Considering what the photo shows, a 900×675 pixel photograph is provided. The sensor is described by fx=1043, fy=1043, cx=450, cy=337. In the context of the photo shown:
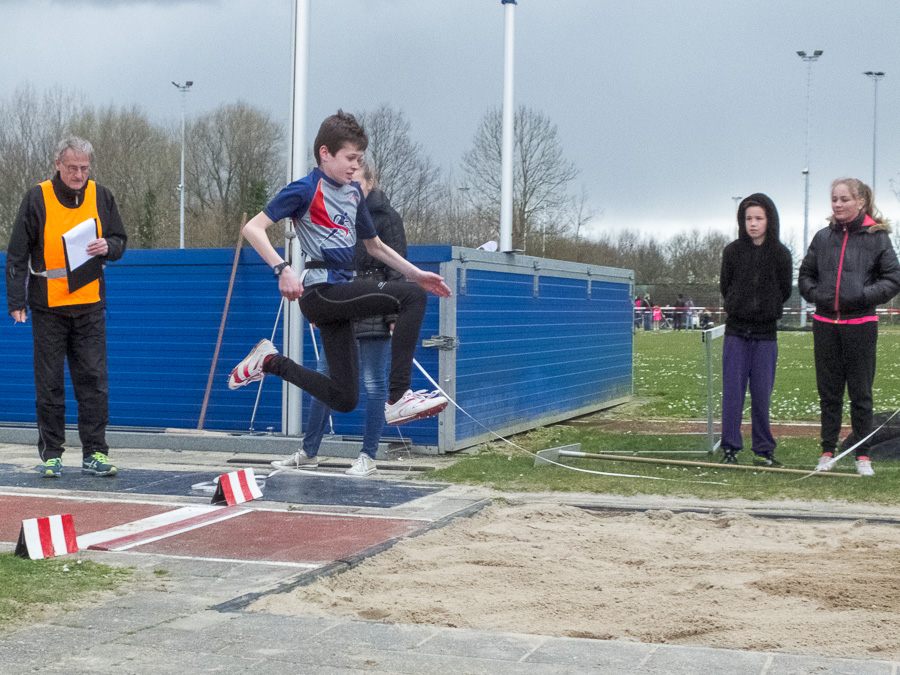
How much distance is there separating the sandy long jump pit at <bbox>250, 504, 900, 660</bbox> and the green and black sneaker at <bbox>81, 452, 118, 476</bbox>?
117 inches

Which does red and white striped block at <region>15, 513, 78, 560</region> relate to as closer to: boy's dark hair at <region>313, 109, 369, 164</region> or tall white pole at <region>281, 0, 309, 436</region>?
boy's dark hair at <region>313, 109, 369, 164</region>

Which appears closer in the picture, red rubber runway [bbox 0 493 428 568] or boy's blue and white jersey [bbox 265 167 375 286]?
red rubber runway [bbox 0 493 428 568]

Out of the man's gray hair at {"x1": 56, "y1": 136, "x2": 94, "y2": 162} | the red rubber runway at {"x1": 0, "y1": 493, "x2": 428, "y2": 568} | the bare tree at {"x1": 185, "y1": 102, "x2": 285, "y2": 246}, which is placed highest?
the bare tree at {"x1": 185, "y1": 102, "x2": 285, "y2": 246}

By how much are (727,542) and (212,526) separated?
261cm

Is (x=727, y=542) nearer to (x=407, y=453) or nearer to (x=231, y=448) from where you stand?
(x=407, y=453)

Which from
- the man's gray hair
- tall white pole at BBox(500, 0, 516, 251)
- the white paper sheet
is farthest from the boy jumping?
tall white pole at BBox(500, 0, 516, 251)

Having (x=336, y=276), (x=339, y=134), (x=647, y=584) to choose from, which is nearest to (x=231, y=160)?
(x=339, y=134)

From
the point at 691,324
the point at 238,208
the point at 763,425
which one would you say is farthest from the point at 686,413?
the point at 691,324

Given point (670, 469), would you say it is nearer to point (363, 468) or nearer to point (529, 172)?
point (363, 468)

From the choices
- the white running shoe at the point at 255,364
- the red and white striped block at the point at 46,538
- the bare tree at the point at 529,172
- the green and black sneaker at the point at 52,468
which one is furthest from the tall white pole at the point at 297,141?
the bare tree at the point at 529,172

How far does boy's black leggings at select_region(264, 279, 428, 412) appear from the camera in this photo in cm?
567

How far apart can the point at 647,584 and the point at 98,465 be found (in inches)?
176

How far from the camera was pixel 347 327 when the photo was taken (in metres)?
5.84

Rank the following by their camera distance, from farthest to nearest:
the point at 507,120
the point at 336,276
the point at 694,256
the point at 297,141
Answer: the point at 694,256, the point at 507,120, the point at 297,141, the point at 336,276
